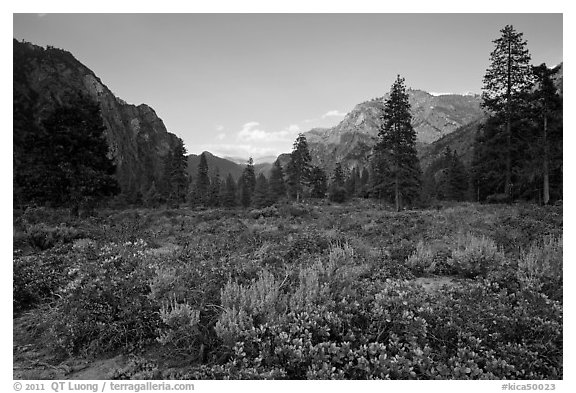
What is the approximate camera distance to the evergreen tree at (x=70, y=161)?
570 cm

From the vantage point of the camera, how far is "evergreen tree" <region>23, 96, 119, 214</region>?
18.7 ft

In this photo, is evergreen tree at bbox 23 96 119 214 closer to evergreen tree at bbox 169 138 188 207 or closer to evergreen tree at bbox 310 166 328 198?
evergreen tree at bbox 169 138 188 207

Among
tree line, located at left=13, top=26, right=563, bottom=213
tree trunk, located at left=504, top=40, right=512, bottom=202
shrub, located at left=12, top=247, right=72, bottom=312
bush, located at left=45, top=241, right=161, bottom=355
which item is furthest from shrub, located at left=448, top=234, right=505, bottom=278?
tree trunk, located at left=504, top=40, right=512, bottom=202

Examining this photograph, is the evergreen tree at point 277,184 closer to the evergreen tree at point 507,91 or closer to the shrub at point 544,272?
the evergreen tree at point 507,91

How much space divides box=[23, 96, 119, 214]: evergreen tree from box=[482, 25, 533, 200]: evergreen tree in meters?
21.1

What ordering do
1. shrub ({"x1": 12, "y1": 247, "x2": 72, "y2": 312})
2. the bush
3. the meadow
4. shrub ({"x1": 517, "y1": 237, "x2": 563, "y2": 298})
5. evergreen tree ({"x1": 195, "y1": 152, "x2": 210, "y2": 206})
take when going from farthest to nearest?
evergreen tree ({"x1": 195, "y1": 152, "x2": 210, "y2": 206}) → shrub ({"x1": 12, "y1": 247, "x2": 72, "y2": 312}) → shrub ({"x1": 517, "y1": 237, "x2": 563, "y2": 298}) → the bush → the meadow

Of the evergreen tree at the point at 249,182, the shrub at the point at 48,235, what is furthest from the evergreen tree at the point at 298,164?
the shrub at the point at 48,235

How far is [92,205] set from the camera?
1345 centimetres

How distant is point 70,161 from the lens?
33.0 ft

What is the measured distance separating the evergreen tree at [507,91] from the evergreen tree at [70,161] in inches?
829

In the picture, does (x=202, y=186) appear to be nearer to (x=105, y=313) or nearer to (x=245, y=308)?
(x=105, y=313)

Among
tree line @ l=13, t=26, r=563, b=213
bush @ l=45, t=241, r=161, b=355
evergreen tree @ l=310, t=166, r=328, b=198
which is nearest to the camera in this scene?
bush @ l=45, t=241, r=161, b=355

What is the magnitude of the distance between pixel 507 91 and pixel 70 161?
24.9 meters
